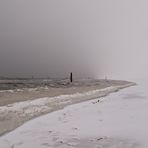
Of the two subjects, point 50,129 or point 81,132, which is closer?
point 81,132

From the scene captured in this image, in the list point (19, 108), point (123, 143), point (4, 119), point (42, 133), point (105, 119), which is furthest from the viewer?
point (19, 108)

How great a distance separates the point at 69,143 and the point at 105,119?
7.29 metres

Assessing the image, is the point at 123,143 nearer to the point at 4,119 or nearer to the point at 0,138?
the point at 0,138

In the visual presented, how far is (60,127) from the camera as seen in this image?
677 inches

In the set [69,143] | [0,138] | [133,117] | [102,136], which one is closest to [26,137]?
[0,138]

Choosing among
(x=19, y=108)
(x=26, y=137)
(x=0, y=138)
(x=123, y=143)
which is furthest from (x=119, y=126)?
(x=19, y=108)

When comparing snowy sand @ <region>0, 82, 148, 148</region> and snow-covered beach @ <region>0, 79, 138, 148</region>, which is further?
snow-covered beach @ <region>0, 79, 138, 148</region>

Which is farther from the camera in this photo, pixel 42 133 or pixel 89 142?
pixel 42 133

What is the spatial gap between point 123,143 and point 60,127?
490 centimetres

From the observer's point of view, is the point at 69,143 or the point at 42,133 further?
the point at 42,133

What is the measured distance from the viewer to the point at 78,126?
1761 cm

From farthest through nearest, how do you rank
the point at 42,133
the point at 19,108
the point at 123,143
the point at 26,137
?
the point at 19,108 → the point at 42,133 → the point at 26,137 → the point at 123,143

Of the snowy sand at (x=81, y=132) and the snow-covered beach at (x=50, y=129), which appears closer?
the snowy sand at (x=81, y=132)

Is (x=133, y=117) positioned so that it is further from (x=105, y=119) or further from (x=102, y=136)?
(x=102, y=136)
